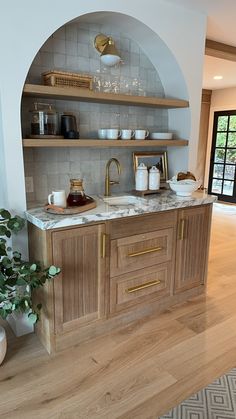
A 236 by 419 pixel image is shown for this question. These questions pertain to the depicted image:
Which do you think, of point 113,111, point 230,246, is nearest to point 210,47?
point 113,111

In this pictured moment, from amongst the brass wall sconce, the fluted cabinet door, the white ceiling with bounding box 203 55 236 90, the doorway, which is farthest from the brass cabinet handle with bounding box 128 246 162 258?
the doorway

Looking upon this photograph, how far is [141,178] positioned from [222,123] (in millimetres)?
5029

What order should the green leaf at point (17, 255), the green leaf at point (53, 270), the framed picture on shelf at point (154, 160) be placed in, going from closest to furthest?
the green leaf at point (53, 270), the green leaf at point (17, 255), the framed picture on shelf at point (154, 160)

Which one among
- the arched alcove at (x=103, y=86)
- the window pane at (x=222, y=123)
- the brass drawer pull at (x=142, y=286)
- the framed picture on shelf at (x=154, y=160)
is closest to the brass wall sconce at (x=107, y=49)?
the arched alcove at (x=103, y=86)

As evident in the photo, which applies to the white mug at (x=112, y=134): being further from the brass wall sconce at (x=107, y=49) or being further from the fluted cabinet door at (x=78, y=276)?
the fluted cabinet door at (x=78, y=276)

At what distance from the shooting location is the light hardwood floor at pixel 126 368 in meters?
1.62

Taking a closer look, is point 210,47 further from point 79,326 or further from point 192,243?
point 79,326

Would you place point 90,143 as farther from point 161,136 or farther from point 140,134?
point 161,136

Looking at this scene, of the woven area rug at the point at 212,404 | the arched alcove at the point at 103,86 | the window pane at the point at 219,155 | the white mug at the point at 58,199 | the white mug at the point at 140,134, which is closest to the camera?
the woven area rug at the point at 212,404

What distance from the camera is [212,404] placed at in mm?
1650

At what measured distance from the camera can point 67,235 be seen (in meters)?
1.88

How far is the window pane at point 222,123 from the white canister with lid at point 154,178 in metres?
4.84

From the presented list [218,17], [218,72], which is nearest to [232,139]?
[218,72]

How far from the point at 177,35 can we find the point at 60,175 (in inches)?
59.8
